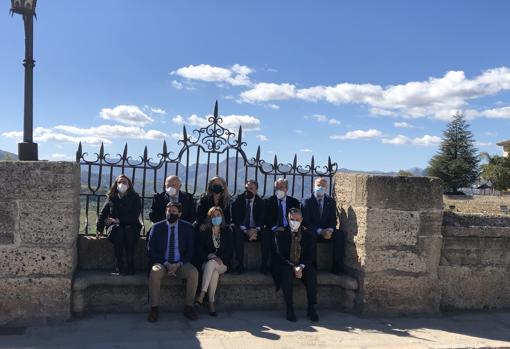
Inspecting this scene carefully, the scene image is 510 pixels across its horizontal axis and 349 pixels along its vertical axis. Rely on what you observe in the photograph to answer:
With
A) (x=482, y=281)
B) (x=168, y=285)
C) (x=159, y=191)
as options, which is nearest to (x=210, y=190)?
(x=159, y=191)

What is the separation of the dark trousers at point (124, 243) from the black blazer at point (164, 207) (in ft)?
1.03

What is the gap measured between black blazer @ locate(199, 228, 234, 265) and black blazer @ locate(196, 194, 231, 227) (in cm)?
22

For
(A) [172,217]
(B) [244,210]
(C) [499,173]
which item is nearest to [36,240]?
(A) [172,217]

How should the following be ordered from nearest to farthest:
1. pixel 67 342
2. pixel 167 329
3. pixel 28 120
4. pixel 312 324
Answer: pixel 67 342, pixel 167 329, pixel 312 324, pixel 28 120

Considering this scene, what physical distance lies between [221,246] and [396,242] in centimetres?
213

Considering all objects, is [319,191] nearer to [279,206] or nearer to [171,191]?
[279,206]

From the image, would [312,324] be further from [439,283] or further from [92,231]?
[92,231]

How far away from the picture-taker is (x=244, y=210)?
19.9ft

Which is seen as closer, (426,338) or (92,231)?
(426,338)

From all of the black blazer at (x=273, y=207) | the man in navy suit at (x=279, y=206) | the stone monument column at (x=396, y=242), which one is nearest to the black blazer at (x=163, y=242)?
the man in navy suit at (x=279, y=206)

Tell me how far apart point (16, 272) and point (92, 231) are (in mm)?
1186

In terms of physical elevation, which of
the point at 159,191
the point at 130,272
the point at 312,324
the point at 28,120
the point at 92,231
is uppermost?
the point at 28,120

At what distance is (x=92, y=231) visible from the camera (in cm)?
604

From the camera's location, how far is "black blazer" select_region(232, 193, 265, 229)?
6008mm
